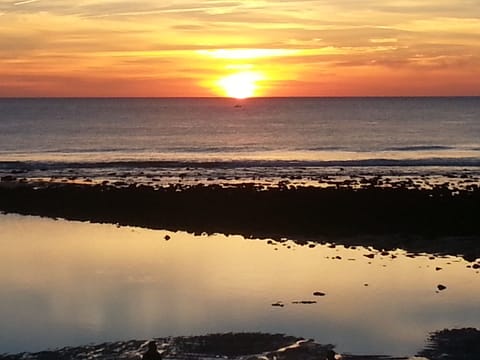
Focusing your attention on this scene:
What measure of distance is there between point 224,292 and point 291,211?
13.9 metres

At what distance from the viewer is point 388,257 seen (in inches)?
989

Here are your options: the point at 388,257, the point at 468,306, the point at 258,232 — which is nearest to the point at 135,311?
the point at 468,306

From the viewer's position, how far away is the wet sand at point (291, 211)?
29219mm

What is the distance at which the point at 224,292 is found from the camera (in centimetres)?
2045

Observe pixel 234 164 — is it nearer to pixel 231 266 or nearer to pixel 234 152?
pixel 234 152

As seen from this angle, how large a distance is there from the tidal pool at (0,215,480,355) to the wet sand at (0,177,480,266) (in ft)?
7.49

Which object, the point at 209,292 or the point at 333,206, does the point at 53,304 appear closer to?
the point at 209,292

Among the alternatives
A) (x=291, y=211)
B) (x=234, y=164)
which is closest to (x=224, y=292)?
(x=291, y=211)

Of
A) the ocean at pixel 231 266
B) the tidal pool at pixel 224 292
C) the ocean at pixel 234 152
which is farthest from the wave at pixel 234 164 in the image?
the tidal pool at pixel 224 292

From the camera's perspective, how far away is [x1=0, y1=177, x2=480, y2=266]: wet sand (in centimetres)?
2922

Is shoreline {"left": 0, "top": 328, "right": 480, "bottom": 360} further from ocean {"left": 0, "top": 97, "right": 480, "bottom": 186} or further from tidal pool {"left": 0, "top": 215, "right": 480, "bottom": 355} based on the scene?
ocean {"left": 0, "top": 97, "right": 480, "bottom": 186}

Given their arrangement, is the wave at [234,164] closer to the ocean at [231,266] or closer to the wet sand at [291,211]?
the ocean at [231,266]

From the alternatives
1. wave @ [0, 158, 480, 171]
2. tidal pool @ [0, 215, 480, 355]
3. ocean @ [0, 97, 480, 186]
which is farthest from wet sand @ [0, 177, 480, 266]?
wave @ [0, 158, 480, 171]

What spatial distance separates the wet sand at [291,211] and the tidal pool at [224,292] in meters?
2.28
